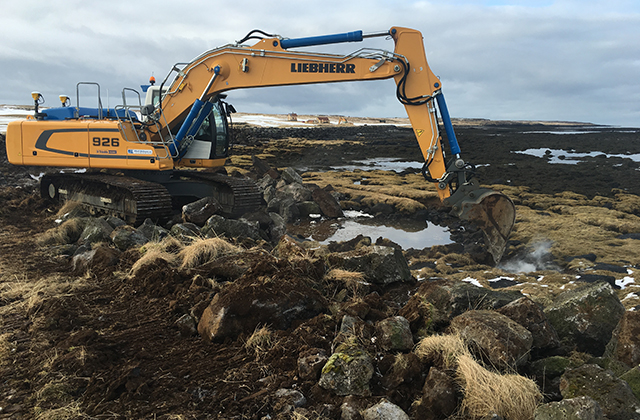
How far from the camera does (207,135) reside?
11.7m

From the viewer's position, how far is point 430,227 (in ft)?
43.7

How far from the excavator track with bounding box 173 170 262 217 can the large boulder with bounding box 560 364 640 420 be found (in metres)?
8.46

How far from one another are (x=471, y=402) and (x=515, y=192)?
16.4 meters

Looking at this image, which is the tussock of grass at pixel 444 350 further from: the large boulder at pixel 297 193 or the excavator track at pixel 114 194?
the large boulder at pixel 297 193

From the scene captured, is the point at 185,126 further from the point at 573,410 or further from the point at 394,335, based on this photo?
the point at 573,410

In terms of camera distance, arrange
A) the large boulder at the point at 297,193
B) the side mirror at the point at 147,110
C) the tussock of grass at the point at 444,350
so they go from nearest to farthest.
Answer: the tussock of grass at the point at 444,350 < the side mirror at the point at 147,110 < the large boulder at the point at 297,193

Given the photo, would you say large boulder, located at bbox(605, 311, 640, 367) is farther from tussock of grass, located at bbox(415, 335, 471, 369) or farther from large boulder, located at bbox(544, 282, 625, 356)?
tussock of grass, located at bbox(415, 335, 471, 369)

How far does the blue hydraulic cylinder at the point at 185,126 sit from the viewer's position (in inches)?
429

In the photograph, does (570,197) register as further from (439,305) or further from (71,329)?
(71,329)

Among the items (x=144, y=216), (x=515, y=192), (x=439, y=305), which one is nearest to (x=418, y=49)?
(x=439, y=305)

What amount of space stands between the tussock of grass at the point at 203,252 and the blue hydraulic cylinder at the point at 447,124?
481cm

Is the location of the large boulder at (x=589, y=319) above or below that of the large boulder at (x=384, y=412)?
above

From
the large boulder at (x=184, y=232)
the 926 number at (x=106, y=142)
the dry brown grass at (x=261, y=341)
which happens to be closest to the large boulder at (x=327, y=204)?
the large boulder at (x=184, y=232)

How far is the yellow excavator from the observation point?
30.3 ft
